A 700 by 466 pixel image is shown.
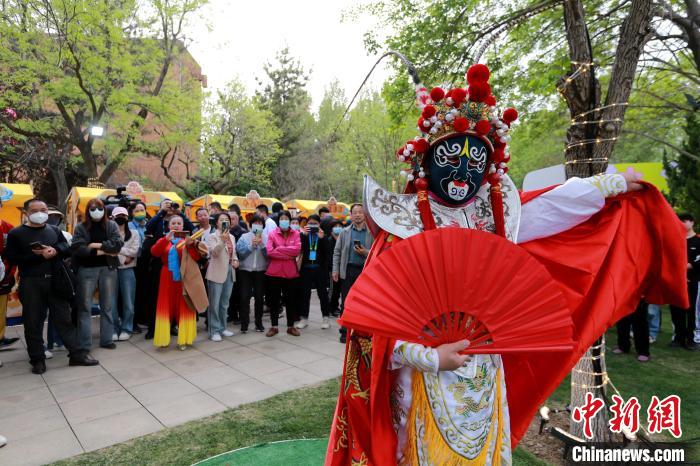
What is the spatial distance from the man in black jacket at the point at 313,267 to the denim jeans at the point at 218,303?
4.46ft

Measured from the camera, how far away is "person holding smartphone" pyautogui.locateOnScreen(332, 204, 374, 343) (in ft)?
21.9

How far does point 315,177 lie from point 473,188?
29.3m

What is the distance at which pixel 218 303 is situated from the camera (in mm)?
7031

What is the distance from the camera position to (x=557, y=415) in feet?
14.0

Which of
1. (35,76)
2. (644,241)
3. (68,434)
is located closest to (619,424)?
(644,241)

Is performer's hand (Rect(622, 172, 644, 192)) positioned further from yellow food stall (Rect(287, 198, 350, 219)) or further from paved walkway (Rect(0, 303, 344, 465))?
yellow food stall (Rect(287, 198, 350, 219))

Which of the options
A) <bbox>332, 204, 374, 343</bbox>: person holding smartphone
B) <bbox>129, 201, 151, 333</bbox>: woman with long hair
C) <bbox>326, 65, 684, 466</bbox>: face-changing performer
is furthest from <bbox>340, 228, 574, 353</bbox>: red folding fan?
<bbox>129, 201, 151, 333</bbox>: woman with long hair

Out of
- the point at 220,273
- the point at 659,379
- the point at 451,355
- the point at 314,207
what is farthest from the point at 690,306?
the point at 314,207

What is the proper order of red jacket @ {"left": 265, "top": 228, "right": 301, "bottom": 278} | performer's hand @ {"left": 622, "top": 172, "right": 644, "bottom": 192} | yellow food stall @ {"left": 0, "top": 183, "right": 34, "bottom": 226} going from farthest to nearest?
yellow food stall @ {"left": 0, "top": 183, "right": 34, "bottom": 226} < red jacket @ {"left": 265, "top": 228, "right": 301, "bottom": 278} < performer's hand @ {"left": 622, "top": 172, "right": 644, "bottom": 192}

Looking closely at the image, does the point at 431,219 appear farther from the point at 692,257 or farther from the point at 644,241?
the point at 692,257

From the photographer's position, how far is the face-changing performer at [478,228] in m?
1.89

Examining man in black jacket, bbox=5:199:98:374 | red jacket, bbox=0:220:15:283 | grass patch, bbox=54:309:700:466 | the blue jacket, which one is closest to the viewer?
grass patch, bbox=54:309:700:466

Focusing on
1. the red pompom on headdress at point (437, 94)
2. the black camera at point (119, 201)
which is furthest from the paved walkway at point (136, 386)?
the red pompom on headdress at point (437, 94)

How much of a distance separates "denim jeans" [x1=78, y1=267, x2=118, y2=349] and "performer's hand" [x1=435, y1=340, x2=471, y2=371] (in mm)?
5718
